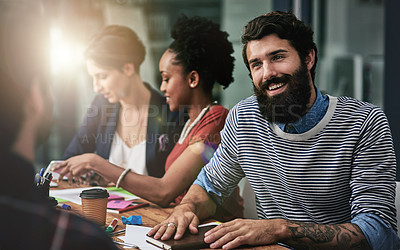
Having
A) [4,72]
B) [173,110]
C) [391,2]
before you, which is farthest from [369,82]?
[4,72]

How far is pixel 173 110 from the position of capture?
2.27 meters

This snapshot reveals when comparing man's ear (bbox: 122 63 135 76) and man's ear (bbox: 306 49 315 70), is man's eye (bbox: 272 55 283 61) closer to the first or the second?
man's ear (bbox: 306 49 315 70)

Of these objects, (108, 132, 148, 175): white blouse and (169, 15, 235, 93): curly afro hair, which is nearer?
(169, 15, 235, 93): curly afro hair

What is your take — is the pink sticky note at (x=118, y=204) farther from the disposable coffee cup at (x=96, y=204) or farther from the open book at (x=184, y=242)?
the open book at (x=184, y=242)

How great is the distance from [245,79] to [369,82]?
1.43 m

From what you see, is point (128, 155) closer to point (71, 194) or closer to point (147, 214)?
point (71, 194)

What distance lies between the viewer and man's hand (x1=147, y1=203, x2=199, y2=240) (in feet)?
→ 4.16

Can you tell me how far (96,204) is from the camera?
143cm

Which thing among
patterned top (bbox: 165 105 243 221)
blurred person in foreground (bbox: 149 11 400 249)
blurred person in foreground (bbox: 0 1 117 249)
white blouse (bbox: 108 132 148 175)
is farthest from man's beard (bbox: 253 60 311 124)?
blurred person in foreground (bbox: 0 1 117 249)

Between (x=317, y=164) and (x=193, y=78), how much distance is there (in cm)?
90

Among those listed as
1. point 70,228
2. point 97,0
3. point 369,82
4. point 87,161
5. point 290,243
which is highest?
point 97,0

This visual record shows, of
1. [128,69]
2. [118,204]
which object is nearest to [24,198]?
[118,204]

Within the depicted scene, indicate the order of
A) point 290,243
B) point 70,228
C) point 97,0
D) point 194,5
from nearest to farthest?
point 70,228 → point 290,243 → point 194,5 → point 97,0

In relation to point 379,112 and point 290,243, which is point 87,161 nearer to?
point 290,243
